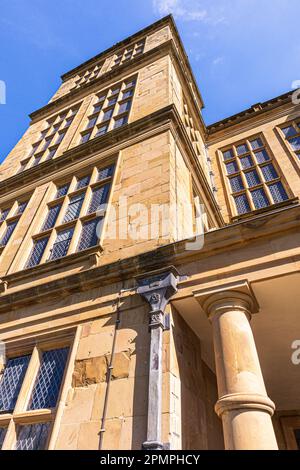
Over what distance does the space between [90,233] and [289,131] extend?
10.2 m

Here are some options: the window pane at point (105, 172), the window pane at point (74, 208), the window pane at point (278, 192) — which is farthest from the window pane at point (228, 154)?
the window pane at point (74, 208)

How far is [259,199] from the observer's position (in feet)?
36.2

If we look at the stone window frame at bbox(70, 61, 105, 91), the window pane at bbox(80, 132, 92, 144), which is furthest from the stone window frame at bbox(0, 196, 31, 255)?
the stone window frame at bbox(70, 61, 105, 91)

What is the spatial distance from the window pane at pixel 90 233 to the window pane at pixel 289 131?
31.5 feet

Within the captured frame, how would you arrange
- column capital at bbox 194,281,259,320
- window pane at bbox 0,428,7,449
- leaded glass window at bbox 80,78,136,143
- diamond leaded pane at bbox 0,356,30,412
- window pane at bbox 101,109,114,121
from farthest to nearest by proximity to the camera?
window pane at bbox 101,109,114,121
leaded glass window at bbox 80,78,136,143
diamond leaded pane at bbox 0,356,30,412
window pane at bbox 0,428,7,449
column capital at bbox 194,281,259,320

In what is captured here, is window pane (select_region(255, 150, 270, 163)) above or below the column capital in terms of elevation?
above

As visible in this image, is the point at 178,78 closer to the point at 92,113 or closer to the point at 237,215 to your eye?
the point at 92,113

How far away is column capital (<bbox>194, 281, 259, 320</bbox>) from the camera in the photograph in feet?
12.6

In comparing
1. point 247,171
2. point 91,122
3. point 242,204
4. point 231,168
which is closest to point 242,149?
point 231,168

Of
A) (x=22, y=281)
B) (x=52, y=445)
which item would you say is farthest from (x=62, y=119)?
(x=52, y=445)

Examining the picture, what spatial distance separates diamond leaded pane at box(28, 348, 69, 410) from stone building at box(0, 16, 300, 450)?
0.06 ft

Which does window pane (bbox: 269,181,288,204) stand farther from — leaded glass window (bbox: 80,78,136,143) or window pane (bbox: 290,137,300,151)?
leaded glass window (bbox: 80,78,136,143)

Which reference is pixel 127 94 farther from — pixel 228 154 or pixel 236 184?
pixel 236 184

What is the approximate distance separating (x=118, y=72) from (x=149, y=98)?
478 cm
